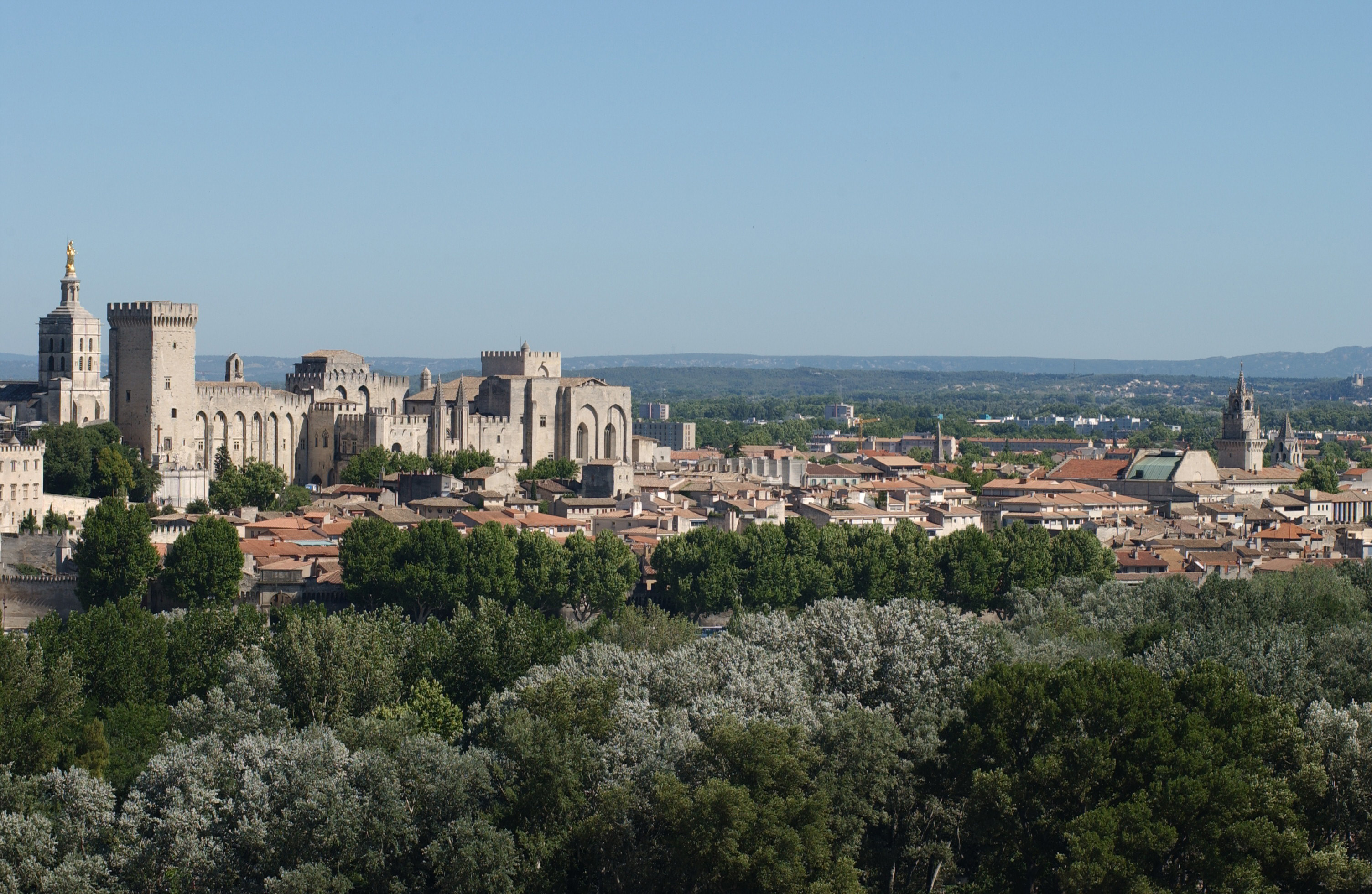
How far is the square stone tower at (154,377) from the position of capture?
77500mm

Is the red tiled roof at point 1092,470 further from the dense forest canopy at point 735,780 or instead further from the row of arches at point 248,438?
the dense forest canopy at point 735,780

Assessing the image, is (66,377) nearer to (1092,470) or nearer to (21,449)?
(21,449)

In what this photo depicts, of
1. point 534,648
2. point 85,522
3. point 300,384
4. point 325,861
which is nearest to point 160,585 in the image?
point 85,522

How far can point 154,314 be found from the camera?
7844cm

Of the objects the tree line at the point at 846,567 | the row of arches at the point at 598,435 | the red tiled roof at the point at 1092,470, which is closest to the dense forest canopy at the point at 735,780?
the tree line at the point at 846,567

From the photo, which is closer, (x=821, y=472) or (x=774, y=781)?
(x=774, y=781)

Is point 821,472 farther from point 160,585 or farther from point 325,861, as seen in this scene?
point 325,861

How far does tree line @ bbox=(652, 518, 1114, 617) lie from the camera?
59125 mm

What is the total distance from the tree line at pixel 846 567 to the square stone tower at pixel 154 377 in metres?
23.5

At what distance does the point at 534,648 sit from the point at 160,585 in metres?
16.4

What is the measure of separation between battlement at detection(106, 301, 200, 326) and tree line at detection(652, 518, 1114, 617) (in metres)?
25.2

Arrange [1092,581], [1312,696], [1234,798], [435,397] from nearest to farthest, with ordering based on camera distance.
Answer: [1234,798] < [1312,696] < [1092,581] < [435,397]

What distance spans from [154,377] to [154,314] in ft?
7.83

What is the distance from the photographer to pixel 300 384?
9256cm
